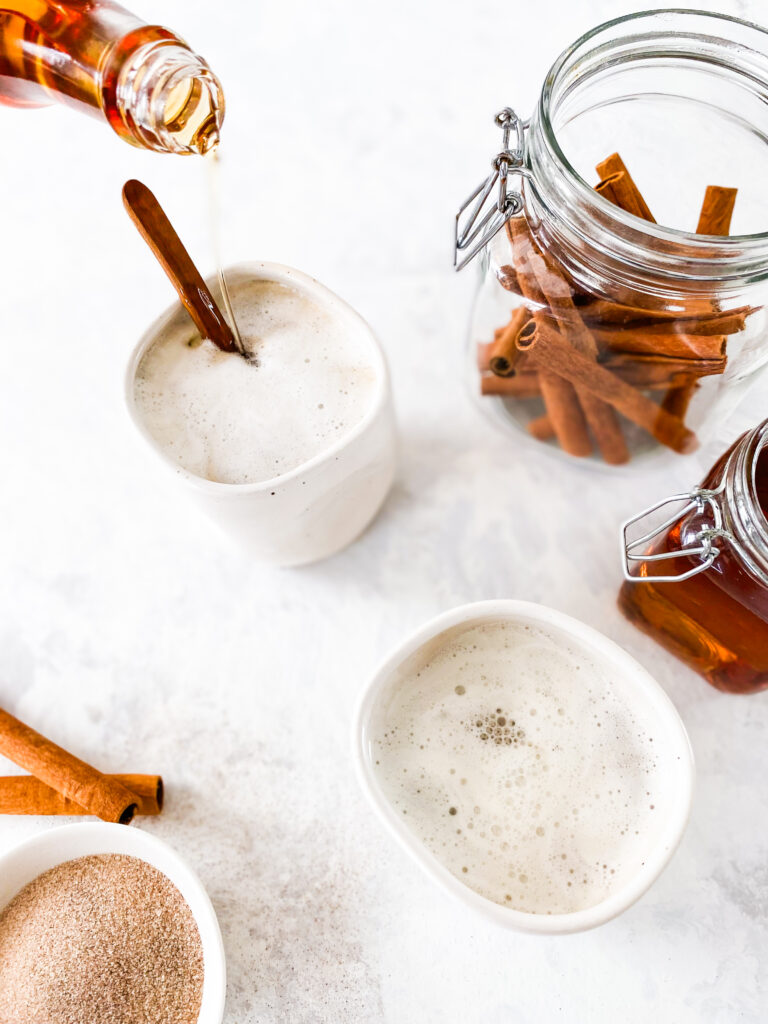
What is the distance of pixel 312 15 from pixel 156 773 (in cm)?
90

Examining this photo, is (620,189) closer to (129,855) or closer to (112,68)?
(112,68)

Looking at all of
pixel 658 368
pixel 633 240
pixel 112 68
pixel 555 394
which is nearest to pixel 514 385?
pixel 555 394

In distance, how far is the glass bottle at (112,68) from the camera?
547 millimetres

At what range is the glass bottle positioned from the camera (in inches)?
21.5

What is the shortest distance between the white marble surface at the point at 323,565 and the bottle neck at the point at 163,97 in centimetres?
27

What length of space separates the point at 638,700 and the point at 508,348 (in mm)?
344

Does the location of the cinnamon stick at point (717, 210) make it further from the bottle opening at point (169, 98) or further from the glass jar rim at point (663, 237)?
the bottle opening at point (169, 98)

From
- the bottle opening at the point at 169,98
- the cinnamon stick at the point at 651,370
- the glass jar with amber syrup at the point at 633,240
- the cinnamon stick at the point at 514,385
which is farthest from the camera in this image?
the cinnamon stick at the point at 514,385

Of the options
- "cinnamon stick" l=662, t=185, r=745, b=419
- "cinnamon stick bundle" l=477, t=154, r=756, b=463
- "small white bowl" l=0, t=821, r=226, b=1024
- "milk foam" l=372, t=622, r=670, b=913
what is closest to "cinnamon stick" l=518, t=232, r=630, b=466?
"cinnamon stick bundle" l=477, t=154, r=756, b=463

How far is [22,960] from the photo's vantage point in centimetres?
72

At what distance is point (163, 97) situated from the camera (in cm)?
56

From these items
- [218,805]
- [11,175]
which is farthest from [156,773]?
[11,175]

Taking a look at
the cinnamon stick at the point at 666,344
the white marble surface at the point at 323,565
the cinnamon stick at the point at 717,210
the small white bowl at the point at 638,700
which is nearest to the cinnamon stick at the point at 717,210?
the cinnamon stick at the point at 717,210

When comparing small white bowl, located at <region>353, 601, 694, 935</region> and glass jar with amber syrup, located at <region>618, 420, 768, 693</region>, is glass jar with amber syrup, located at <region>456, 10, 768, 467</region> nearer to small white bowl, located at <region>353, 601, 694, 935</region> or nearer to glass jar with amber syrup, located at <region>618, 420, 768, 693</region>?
glass jar with amber syrup, located at <region>618, 420, 768, 693</region>
